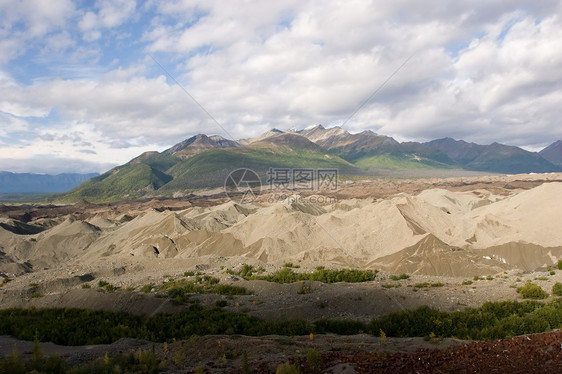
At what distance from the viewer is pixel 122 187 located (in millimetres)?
196875

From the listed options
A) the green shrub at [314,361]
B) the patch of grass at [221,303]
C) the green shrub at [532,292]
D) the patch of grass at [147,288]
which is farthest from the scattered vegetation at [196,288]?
the green shrub at [532,292]

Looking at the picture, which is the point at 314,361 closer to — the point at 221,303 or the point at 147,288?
the point at 221,303

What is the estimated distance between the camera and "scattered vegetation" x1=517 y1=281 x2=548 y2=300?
712 inches

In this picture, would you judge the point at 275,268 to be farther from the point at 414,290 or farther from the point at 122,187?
the point at 122,187

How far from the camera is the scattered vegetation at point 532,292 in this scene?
1808 cm

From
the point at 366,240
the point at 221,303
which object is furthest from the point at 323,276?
the point at 366,240

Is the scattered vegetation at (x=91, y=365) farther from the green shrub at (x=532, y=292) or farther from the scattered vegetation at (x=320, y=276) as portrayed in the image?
the green shrub at (x=532, y=292)

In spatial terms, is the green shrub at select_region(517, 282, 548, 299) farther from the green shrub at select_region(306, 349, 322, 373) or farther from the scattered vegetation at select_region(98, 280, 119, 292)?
the scattered vegetation at select_region(98, 280, 119, 292)

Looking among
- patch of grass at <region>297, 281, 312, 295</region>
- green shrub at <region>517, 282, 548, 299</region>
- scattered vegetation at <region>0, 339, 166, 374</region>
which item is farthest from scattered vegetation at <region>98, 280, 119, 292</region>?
green shrub at <region>517, 282, 548, 299</region>

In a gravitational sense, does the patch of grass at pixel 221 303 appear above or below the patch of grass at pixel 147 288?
above

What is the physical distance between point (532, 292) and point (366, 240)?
18.2 metres

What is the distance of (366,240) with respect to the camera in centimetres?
3612

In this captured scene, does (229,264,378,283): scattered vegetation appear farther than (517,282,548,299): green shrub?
Yes

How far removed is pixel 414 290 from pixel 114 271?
23.0 metres
